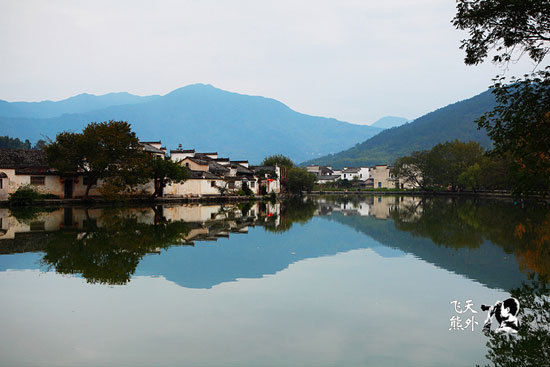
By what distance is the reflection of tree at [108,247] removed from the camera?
506 inches

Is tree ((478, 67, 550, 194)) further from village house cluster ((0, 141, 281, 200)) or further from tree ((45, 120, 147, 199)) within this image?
village house cluster ((0, 141, 281, 200))

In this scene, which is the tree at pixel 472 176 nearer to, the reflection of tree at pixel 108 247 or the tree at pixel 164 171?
the tree at pixel 164 171

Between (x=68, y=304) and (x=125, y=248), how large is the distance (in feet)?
22.7

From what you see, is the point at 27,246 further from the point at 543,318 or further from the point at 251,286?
the point at 543,318

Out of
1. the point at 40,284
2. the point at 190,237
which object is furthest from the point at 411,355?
the point at 190,237

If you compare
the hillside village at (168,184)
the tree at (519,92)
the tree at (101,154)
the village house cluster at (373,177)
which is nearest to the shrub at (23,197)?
the hillside village at (168,184)

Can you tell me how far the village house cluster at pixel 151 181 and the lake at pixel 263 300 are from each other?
2246 centimetres

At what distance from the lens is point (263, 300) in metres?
10.1

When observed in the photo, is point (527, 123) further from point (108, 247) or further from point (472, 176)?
point (472, 176)

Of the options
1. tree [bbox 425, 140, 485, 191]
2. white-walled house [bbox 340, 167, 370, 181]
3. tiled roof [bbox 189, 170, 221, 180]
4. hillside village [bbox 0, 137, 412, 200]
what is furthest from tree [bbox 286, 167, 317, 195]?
white-walled house [bbox 340, 167, 370, 181]

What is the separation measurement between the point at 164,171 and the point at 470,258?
3288cm

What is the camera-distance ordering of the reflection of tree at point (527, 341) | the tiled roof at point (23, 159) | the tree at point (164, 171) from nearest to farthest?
1. the reflection of tree at point (527, 341)
2. the tiled roof at point (23, 159)
3. the tree at point (164, 171)

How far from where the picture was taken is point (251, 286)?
11.5m

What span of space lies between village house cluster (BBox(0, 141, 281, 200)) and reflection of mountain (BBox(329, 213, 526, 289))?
29.4 metres
